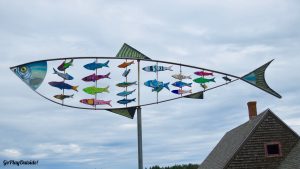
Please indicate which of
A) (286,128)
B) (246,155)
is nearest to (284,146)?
(286,128)

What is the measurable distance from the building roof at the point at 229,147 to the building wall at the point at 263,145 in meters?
0.28

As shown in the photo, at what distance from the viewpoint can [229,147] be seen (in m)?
27.5

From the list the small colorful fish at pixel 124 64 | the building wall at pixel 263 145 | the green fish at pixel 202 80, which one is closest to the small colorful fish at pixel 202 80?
the green fish at pixel 202 80

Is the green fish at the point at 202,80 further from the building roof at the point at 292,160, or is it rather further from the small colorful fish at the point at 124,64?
the building roof at the point at 292,160

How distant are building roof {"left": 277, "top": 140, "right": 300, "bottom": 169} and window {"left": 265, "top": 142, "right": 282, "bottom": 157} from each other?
2.09 feet

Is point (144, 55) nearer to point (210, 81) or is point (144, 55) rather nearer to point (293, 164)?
point (210, 81)

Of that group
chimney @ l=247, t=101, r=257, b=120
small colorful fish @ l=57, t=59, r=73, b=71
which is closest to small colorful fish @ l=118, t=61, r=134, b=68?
small colorful fish @ l=57, t=59, r=73, b=71

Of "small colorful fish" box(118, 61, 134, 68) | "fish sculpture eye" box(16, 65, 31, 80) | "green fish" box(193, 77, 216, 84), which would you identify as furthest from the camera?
"green fish" box(193, 77, 216, 84)

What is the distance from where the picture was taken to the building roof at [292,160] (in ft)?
76.0

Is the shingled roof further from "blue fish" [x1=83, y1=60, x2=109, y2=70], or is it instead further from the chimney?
"blue fish" [x1=83, y1=60, x2=109, y2=70]

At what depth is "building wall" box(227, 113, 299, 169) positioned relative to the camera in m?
24.3

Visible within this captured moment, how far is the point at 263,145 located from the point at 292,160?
188 cm

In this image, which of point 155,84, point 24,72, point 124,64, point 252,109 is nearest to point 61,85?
point 24,72

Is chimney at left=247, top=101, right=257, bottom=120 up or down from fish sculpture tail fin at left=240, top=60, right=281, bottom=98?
up
